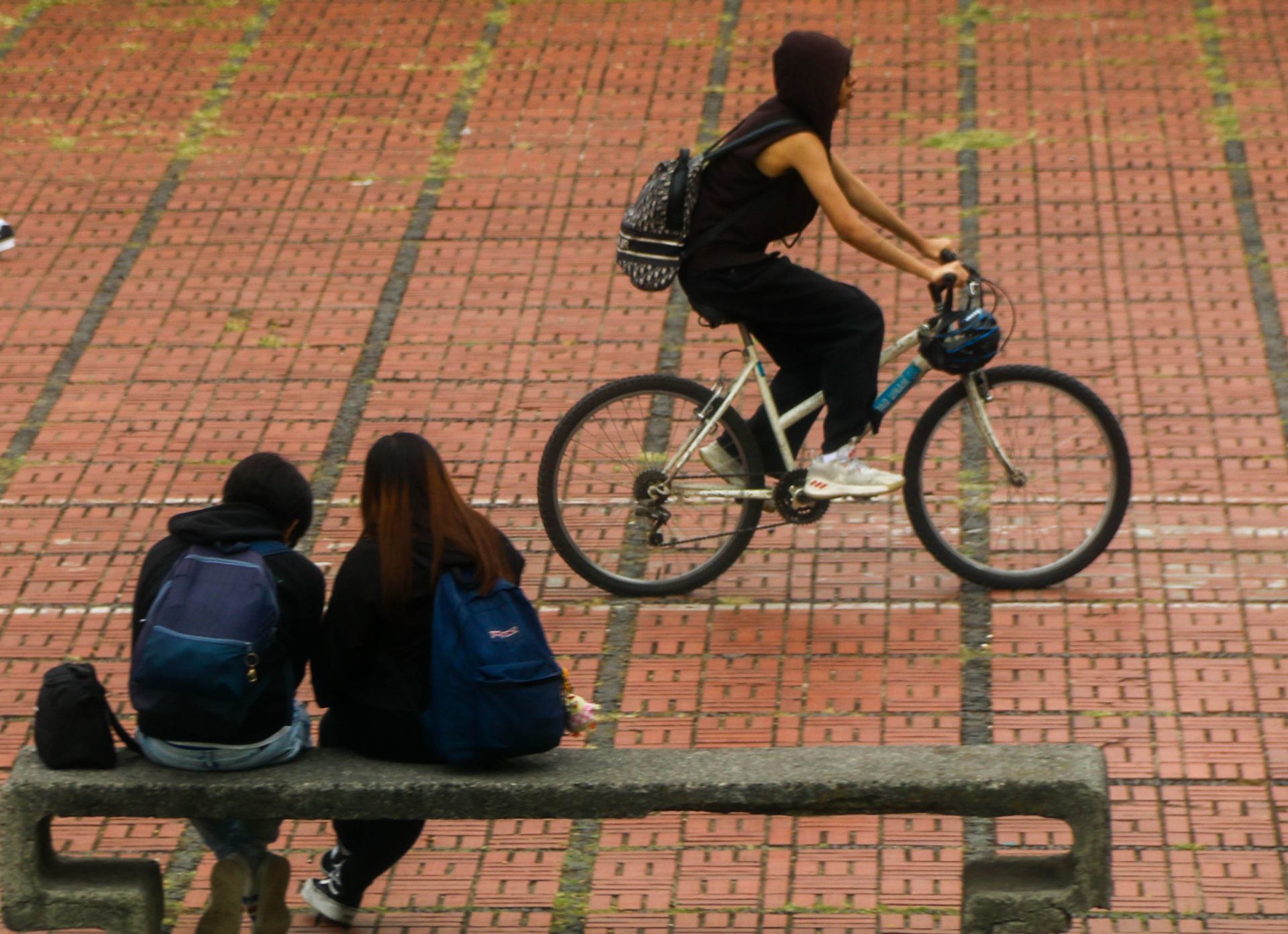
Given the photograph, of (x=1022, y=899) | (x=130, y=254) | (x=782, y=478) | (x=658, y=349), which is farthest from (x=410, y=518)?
(x=130, y=254)

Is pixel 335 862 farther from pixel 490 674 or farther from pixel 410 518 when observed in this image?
pixel 410 518

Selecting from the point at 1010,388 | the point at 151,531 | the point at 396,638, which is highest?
the point at 396,638

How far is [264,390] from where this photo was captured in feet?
26.9

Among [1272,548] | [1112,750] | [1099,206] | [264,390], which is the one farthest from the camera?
[1099,206]

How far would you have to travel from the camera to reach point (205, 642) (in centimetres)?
427

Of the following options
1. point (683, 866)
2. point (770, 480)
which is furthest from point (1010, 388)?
point (683, 866)

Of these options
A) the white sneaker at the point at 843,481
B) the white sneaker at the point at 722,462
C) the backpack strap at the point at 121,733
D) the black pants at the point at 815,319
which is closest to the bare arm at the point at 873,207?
the black pants at the point at 815,319

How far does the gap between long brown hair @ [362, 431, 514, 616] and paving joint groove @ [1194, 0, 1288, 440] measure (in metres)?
4.18

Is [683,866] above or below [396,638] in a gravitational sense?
Answer: below

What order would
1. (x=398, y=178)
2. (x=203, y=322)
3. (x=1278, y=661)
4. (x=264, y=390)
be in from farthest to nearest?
1. (x=398, y=178)
2. (x=203, y=322)
3. (x=264, y=390)
4. (x=1278, y=661)

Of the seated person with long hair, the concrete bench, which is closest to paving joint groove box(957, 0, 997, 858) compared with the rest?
the concrete bench

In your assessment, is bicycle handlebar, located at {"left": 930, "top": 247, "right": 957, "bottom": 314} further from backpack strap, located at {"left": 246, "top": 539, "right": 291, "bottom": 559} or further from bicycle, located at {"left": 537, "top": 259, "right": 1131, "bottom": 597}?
backpack strap, located at {"left": 246, "top": 539, "right": 291, "bottom": 559}

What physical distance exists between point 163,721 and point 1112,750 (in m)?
2.89

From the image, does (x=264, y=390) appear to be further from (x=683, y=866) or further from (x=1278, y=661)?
(x=1278, y=661)
